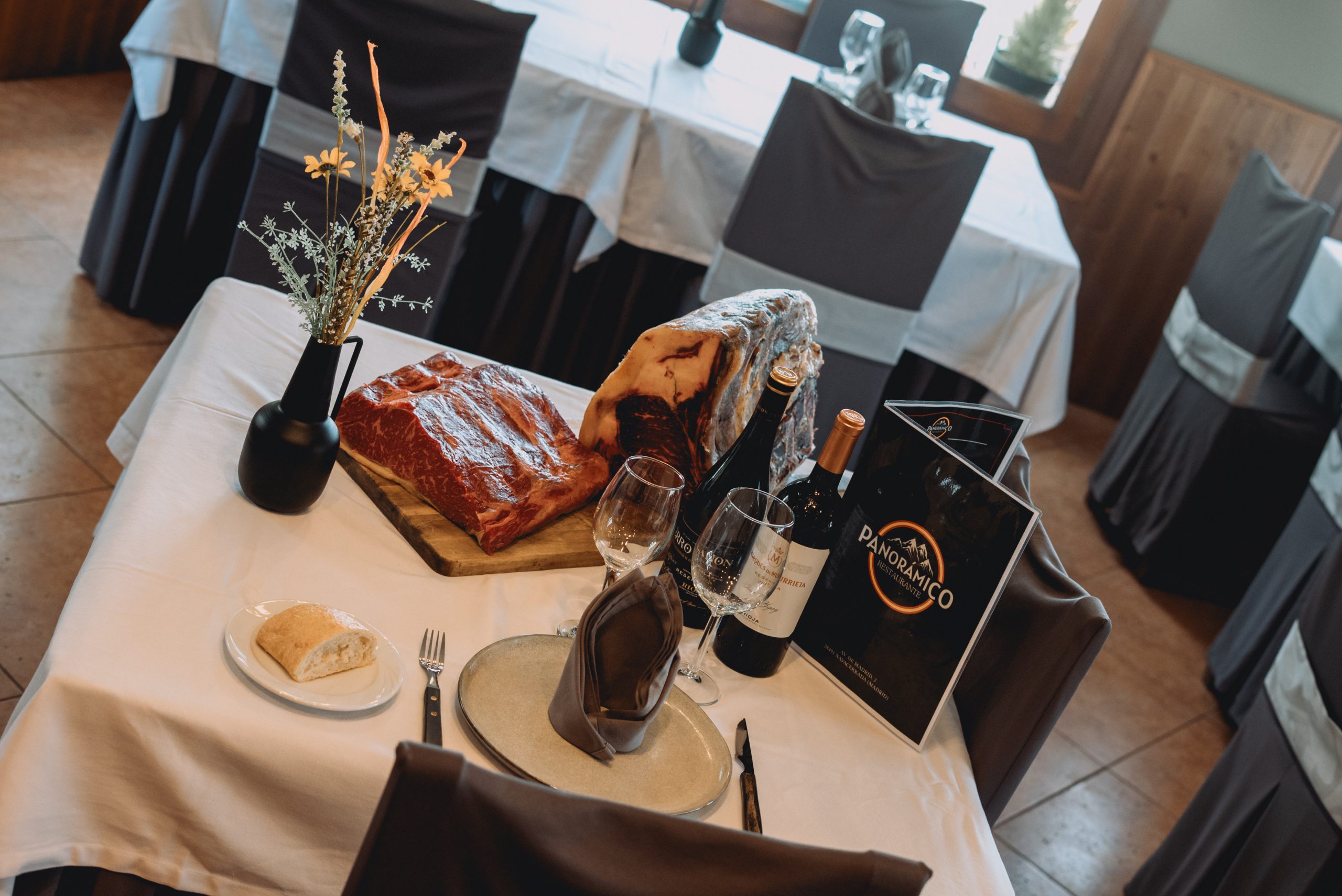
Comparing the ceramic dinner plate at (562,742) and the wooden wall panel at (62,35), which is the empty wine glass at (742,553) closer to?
the ceramic dinner plate at (562,742)

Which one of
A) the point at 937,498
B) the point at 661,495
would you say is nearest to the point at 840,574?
the point at 937,498

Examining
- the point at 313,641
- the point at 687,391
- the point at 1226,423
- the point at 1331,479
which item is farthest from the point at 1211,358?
the point at 313,641

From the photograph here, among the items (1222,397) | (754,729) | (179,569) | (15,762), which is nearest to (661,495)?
(754,729)

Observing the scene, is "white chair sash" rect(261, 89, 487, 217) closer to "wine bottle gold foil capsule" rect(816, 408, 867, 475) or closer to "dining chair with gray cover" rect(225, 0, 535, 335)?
"dining chair with gray cover" rect(225, 0, 535, 335)

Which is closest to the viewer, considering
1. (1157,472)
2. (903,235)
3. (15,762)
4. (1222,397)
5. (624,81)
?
(15,762)

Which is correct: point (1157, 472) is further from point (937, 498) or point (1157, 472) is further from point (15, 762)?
point (15, 762)

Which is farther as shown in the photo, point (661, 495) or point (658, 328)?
point (658, 328)

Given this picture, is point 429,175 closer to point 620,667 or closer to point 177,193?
point 620,667

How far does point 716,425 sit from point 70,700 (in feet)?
2.29

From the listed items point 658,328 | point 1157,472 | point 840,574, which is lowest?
point 1157,472

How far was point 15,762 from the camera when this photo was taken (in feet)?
2.48

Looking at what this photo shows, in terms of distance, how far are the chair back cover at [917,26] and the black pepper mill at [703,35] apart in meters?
0.61

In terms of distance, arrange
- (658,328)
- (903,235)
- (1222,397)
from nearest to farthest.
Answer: (658,328) → (903,235) → (1222,397)

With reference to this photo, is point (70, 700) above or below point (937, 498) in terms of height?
below
